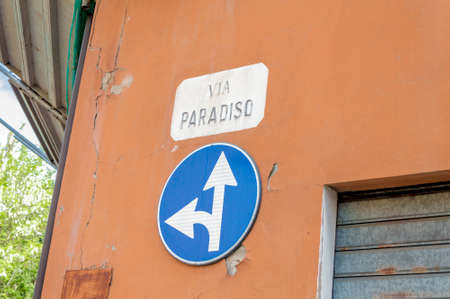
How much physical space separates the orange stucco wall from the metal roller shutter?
15 cm

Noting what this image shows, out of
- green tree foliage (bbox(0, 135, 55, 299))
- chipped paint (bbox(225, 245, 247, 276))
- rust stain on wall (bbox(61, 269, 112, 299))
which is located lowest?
rust stain on wall (bbox(61, 269, 112, 299))

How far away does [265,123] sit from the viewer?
11.1 ft

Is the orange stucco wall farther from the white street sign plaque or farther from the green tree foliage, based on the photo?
the green tree foliage

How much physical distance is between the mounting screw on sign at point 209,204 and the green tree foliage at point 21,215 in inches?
362

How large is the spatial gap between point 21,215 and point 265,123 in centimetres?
1122

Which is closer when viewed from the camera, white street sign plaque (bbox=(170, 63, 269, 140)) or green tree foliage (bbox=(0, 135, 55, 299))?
white street sign plaque (bbox=(170, 63, 269, 140))

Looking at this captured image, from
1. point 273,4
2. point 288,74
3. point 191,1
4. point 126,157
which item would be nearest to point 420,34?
point 288,74

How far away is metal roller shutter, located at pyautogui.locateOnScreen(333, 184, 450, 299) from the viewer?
9.20 ft

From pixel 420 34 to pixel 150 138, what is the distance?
1.64 metres

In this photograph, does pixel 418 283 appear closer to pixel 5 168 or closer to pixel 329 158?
pixel 329 158

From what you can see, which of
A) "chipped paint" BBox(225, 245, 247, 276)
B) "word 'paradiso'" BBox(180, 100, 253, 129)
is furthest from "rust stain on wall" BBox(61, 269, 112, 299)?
"word 'paradiso'" BBox(180, 100, 253, 129)

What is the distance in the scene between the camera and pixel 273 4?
366 cm

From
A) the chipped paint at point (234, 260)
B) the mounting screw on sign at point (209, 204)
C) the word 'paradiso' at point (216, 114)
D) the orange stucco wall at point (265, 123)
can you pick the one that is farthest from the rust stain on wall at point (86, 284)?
the word 'paradiso' at point (216, 114)

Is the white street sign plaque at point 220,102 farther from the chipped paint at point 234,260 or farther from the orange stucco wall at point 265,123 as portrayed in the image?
the chipped paint at point 234,260
